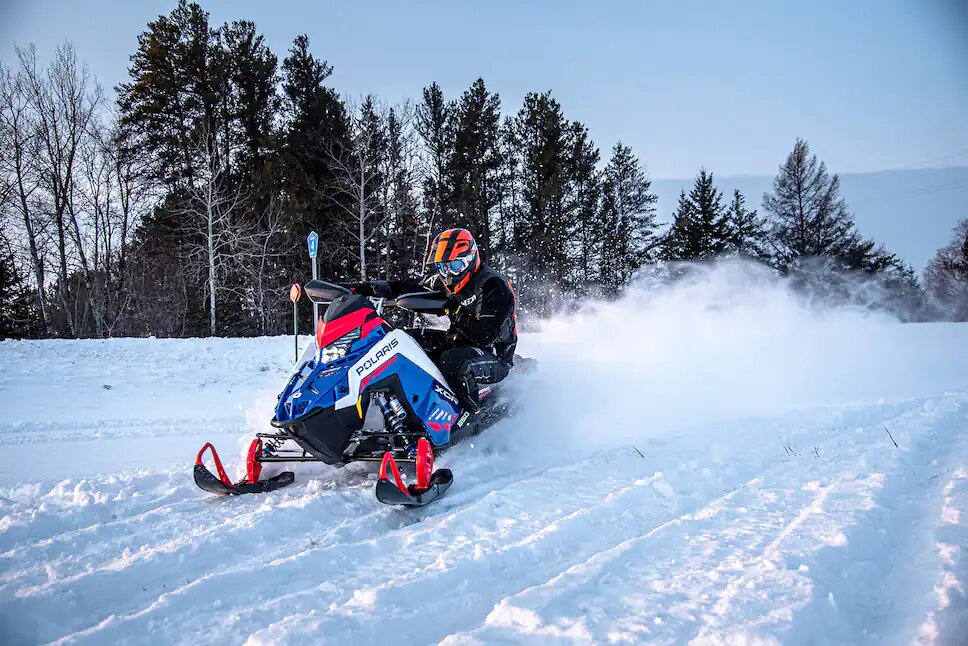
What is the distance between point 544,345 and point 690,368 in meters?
3.64

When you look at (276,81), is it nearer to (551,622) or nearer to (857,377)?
(857,377)

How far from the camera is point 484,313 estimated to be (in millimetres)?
5676

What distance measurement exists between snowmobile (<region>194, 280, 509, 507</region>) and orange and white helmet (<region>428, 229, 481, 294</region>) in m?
0.89

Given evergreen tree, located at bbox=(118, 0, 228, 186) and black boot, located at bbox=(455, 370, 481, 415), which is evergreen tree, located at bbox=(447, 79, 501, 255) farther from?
black boot, located at bbox=(455, 370, 481, 415)

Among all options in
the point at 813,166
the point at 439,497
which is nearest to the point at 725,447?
the point at 439,497

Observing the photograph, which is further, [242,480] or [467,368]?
[467,368]

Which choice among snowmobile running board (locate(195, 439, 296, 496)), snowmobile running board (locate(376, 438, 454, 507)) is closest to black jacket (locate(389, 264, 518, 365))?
snowmobile running board (locate(376, 438, 454, 507))

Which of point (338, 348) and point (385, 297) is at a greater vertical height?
point (385, 297)

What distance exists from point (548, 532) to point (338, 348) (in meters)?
2.00

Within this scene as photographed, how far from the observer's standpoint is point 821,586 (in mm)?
2508

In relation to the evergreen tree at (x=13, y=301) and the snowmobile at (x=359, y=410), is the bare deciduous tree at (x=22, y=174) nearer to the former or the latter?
the evergreen tree at (x=13, y=301)

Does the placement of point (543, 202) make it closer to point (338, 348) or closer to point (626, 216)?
point (626, 216)

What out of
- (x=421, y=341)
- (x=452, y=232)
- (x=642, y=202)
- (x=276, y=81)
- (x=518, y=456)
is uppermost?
(x=276, y=81)

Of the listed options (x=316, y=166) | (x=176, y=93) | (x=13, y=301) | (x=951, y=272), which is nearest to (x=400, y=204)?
(x=316, y=166)
